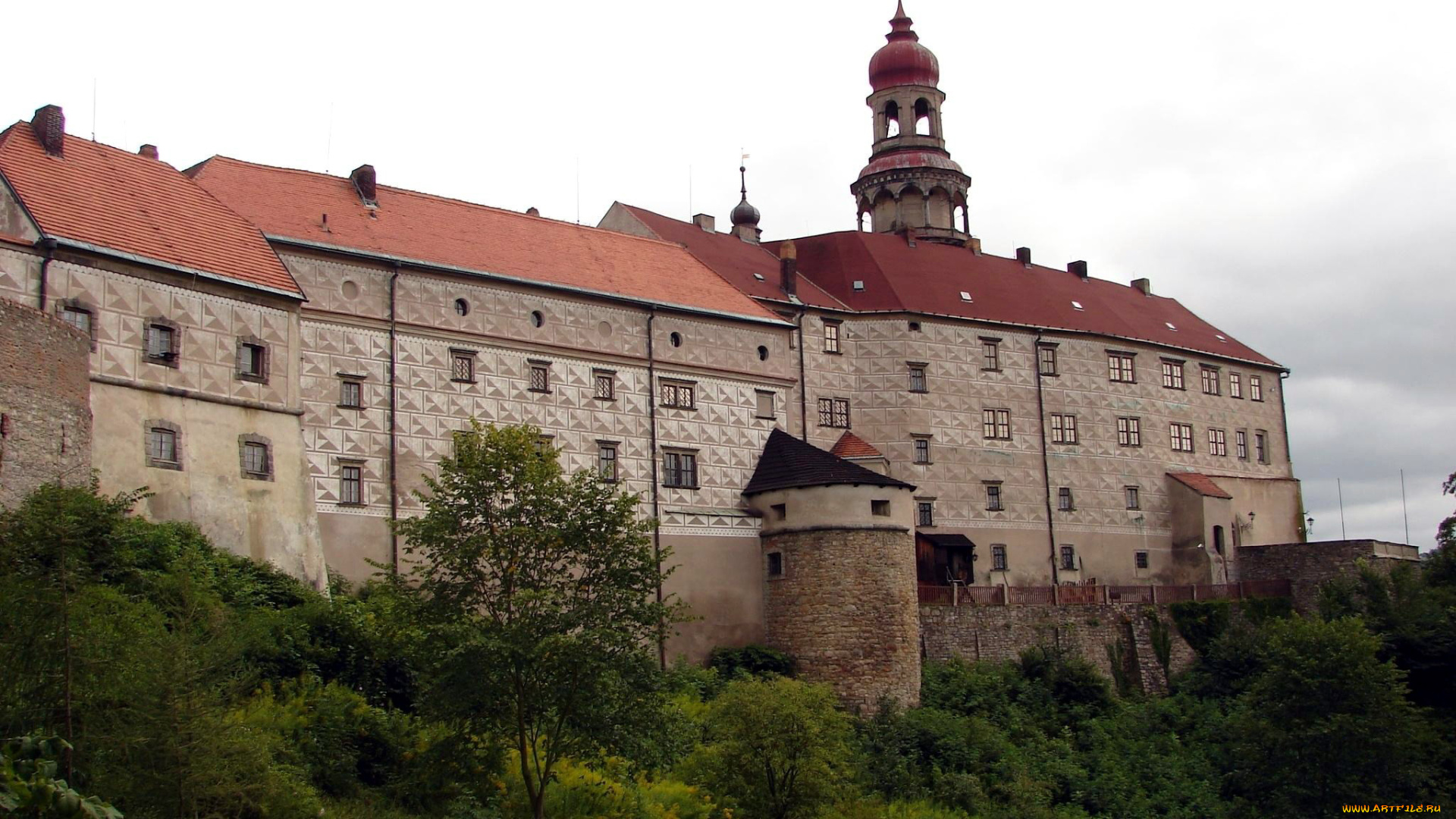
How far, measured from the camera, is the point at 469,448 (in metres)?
26.8

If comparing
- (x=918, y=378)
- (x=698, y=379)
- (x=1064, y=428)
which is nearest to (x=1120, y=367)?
(x=1064, y=428)

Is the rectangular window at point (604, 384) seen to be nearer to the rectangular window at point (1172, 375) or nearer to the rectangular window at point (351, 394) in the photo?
the rectangular window at point (351, 394)

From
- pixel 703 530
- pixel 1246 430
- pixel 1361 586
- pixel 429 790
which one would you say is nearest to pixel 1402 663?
pixel 1361 586

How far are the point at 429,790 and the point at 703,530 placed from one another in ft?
59.1

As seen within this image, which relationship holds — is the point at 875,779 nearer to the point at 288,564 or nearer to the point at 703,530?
the point at 703,530

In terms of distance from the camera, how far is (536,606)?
2570cm

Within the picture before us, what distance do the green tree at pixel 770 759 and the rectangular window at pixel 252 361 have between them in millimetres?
12222

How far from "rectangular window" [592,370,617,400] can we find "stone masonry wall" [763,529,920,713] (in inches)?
240

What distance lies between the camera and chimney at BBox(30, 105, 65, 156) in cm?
3422

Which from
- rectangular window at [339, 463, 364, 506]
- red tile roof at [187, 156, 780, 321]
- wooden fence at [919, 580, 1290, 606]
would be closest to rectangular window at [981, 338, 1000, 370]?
wooden fence at [919, 580, 1290, 606]

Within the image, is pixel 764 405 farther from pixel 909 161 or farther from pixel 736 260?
pixel 909 161

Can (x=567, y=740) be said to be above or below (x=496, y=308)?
below

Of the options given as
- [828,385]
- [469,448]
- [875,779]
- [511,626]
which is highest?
[828,385]

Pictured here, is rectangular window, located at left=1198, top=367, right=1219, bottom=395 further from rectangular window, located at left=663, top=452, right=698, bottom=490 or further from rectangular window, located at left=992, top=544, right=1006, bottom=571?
rectangular window, located at left=663, top=452, right=698, bottom=490
